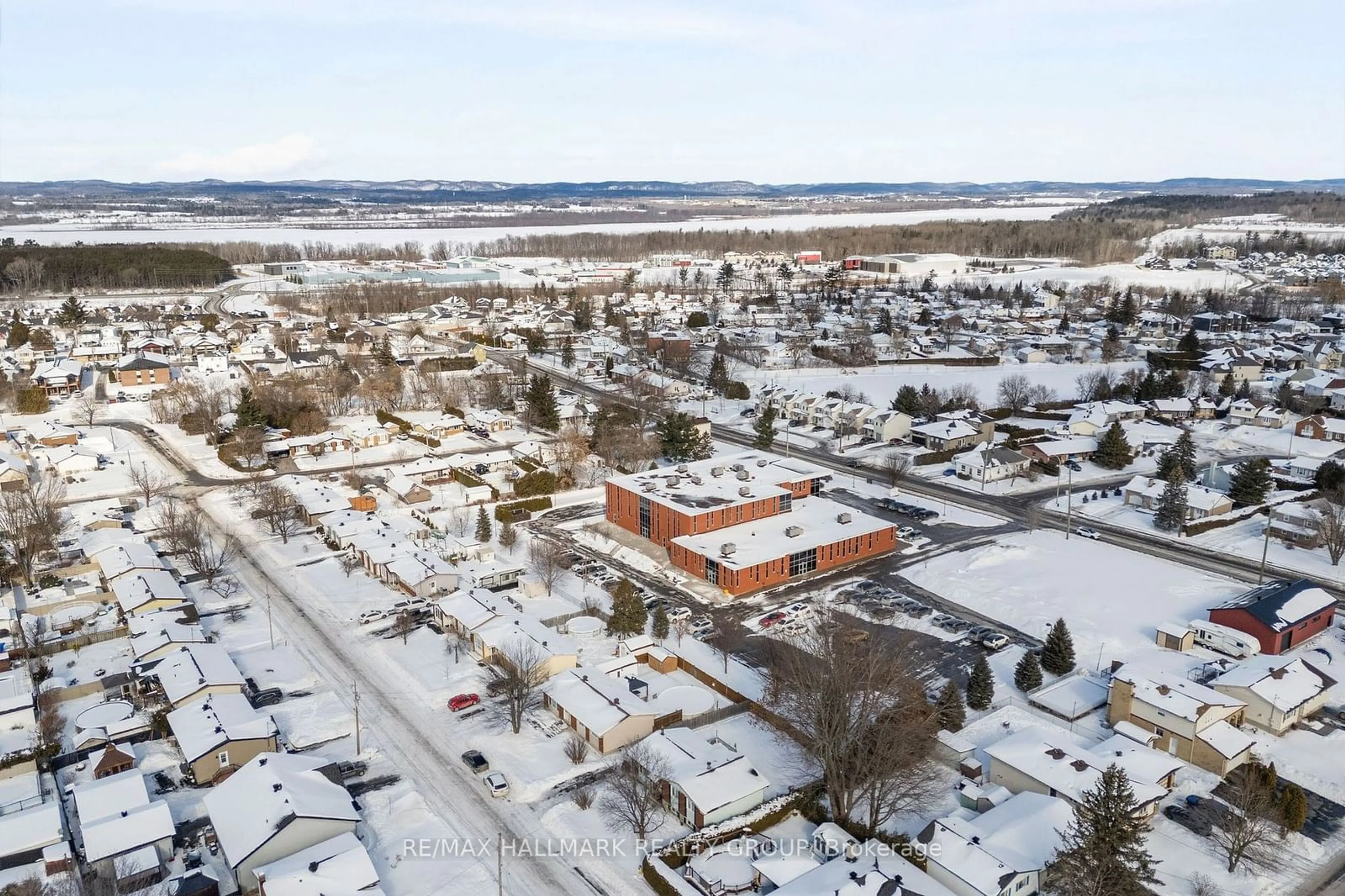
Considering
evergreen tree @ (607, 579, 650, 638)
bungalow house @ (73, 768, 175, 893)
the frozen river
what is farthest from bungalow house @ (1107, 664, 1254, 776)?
the frozen river

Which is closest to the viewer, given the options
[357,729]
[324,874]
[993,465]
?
[324,874]

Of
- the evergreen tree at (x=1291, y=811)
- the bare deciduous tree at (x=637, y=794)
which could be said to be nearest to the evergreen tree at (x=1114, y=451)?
the evergreen tree at (x=1291, y=811)

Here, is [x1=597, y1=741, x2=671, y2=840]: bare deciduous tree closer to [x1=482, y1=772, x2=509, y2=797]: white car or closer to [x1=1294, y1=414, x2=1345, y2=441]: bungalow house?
[x1=482, y1=772, x2=509, y2=797]: white car

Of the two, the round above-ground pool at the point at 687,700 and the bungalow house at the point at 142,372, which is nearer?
the round above-ground pool at the point at 687,700

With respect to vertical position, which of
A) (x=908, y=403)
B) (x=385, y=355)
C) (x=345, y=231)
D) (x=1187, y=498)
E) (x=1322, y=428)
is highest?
(x=345, y=231)

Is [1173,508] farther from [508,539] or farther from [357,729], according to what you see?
[357,729]

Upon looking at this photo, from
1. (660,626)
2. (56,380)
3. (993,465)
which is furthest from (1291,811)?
(56,380)

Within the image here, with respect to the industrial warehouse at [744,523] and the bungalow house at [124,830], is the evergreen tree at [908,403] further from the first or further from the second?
the bungalow house at [124,830]
